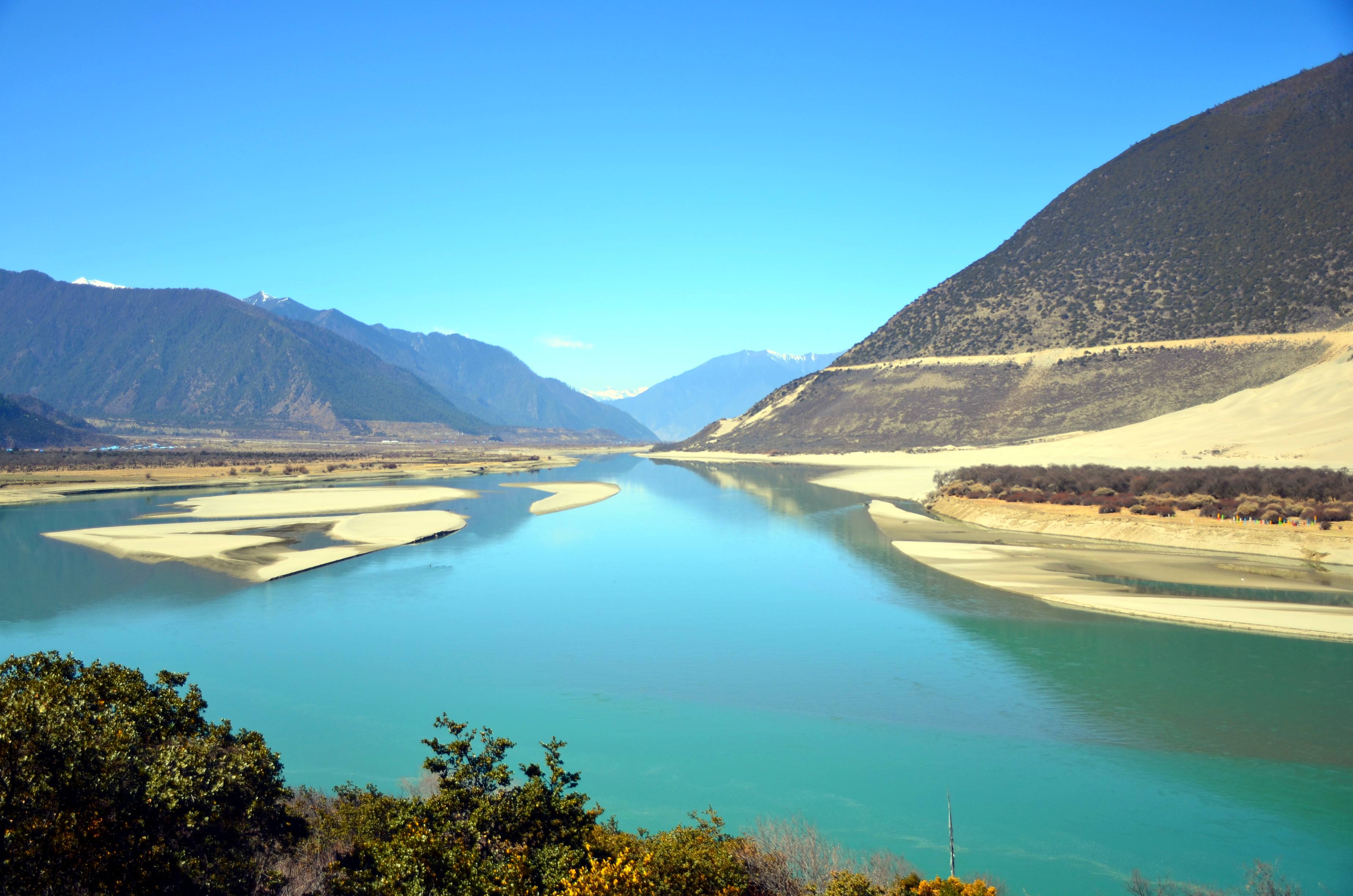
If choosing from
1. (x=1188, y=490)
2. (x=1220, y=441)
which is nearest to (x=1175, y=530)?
(x=1188, y=490)

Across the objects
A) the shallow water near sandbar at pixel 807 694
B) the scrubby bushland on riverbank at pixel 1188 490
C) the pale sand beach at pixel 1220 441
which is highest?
the pale sand beach at pixel 1220 441

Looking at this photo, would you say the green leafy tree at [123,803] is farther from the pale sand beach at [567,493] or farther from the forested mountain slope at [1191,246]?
the forested mountain slope at [1191,246]

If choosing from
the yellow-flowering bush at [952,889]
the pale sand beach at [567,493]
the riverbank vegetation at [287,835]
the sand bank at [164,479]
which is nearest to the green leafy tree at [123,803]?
the riverbank vegetation at [287,835]

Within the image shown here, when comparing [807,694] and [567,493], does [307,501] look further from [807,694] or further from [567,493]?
[807,694]

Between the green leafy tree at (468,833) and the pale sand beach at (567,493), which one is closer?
the green leafy tree at (468,833)

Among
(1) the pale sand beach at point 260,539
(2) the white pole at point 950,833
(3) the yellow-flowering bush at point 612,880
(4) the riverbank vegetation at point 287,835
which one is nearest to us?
(3) the yellow-flowering bush at point 612,880

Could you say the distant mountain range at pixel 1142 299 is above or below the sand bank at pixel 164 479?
above

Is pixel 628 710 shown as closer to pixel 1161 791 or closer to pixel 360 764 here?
pixel 360 764

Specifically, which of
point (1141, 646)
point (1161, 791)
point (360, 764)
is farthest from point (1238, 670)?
point (360, 764)
